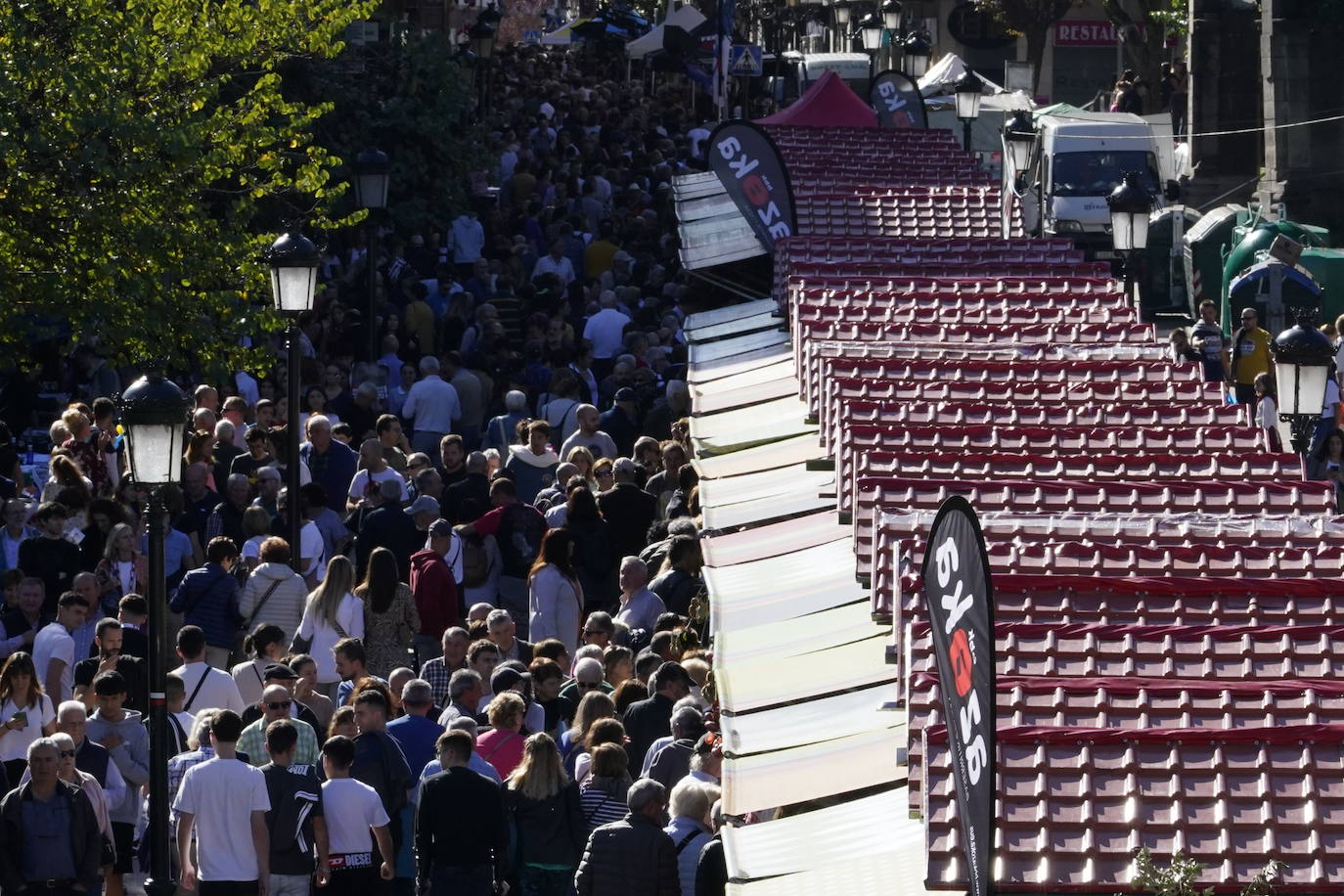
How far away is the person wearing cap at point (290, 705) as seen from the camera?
12203mm

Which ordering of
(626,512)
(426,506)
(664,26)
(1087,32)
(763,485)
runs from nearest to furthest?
(763,485) → (426,506) → (626,512) → (664,26) → (1087,32)

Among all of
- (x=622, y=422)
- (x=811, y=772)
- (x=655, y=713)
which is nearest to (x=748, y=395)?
(x=622, y=422)

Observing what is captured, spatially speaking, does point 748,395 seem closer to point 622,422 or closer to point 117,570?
point 622,422

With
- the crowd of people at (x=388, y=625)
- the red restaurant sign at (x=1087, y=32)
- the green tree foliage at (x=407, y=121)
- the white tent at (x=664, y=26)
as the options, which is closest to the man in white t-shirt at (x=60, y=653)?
the crowd of people at (x=388, y=625)

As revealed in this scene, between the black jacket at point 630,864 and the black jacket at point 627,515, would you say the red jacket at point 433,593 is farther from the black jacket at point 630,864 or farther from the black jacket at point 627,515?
the black jacket at point 630,864

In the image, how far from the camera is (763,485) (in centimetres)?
1634

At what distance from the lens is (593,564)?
17.1m

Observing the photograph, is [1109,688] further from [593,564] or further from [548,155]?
[548,155]

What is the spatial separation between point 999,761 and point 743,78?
137 ft

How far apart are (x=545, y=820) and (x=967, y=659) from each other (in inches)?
181

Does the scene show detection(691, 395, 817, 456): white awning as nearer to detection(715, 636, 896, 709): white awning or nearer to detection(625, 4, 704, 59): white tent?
detection(715, 636, 896, 709): white awning

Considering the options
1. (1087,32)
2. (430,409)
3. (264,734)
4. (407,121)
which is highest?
(1087,32)

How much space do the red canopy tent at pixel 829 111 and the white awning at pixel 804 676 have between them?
22.9 m

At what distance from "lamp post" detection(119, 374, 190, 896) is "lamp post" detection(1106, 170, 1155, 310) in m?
9.94
